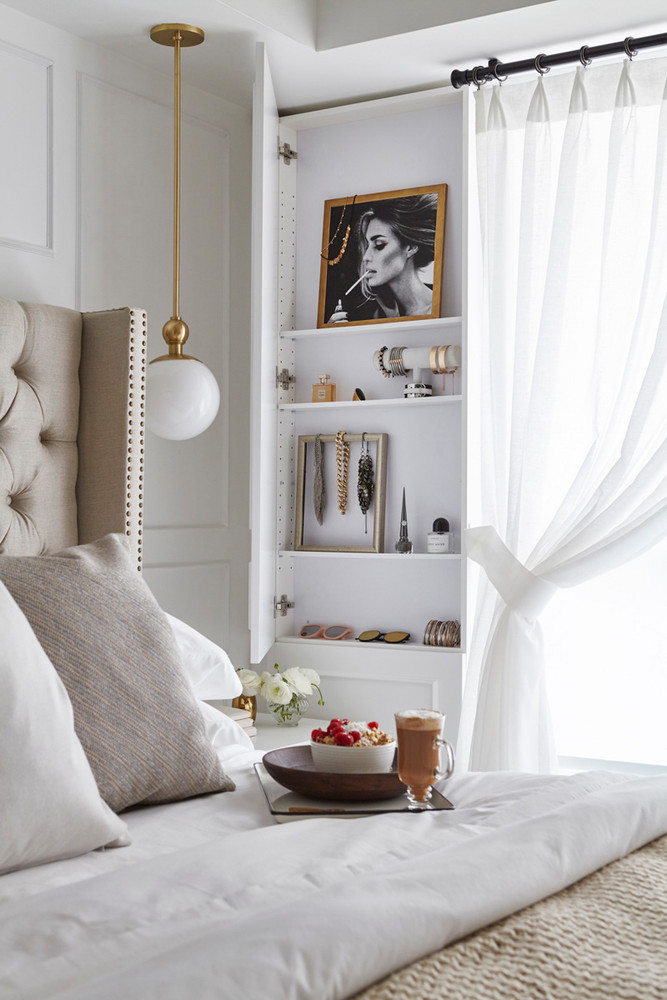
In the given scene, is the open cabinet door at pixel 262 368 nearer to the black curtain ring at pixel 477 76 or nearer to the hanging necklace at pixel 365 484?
the hanging necklace at pixel 365 484

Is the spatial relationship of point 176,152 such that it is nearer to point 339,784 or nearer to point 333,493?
point 333,493

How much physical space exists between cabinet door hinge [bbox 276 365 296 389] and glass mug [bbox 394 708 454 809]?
5.43 feet

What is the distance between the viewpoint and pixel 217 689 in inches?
80.0

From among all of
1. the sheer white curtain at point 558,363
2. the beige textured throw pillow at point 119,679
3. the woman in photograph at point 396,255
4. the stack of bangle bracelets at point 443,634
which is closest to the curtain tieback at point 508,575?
the sheer white curtain at point 558,363

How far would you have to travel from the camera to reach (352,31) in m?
2.65

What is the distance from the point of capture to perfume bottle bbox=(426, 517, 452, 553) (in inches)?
109

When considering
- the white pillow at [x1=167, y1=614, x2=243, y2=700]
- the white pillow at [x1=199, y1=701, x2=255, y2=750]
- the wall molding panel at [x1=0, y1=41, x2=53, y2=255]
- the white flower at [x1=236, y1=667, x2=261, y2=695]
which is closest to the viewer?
the white pillow at [x1=199, y1=701, x2=255, y2=750]

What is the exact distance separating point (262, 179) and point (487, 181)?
0.60m

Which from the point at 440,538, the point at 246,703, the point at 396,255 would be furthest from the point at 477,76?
the point at 246,703

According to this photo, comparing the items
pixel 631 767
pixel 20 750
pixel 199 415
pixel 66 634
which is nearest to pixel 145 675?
pixel 66 634

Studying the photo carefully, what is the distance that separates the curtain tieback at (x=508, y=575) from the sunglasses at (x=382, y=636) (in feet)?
1.10

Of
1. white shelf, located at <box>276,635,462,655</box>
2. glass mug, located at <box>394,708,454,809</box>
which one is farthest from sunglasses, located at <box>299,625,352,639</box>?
glass mug, located at <box>394,708,454,809</box>

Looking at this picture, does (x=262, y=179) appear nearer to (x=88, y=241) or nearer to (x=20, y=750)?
Answer: (x=88, y=241)

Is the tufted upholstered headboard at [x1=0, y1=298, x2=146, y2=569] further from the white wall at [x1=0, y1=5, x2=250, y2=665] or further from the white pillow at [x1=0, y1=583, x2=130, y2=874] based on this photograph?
the white pillow at [x1=0, y1=583, x2=130, y2=874]
